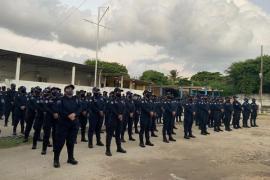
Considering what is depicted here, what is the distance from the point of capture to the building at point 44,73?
89.2 ft

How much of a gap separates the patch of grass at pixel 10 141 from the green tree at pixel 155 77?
187 ft

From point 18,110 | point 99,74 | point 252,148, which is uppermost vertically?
point 99,74

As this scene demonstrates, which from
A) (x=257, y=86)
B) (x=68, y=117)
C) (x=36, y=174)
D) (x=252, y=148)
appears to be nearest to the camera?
(x=36, y=174)

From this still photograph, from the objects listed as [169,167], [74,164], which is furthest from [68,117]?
[169,167]

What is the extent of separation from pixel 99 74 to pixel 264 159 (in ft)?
102

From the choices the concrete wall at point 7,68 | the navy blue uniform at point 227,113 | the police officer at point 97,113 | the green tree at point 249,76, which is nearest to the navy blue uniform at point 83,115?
the police officer at point 97,113

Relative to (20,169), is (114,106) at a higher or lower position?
higher

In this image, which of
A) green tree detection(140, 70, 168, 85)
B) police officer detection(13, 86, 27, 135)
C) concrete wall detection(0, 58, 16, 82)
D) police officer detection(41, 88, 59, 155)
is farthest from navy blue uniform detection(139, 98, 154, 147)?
green tree detection(140, 70, 168, 85)

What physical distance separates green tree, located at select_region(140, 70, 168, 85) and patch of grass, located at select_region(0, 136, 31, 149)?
57.0 metres

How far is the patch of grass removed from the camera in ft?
31.2

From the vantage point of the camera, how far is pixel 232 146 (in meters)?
11.6

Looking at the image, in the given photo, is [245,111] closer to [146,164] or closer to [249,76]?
[146,164]

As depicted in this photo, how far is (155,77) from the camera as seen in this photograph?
6950 cm

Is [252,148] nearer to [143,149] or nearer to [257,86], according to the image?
[143,149]
